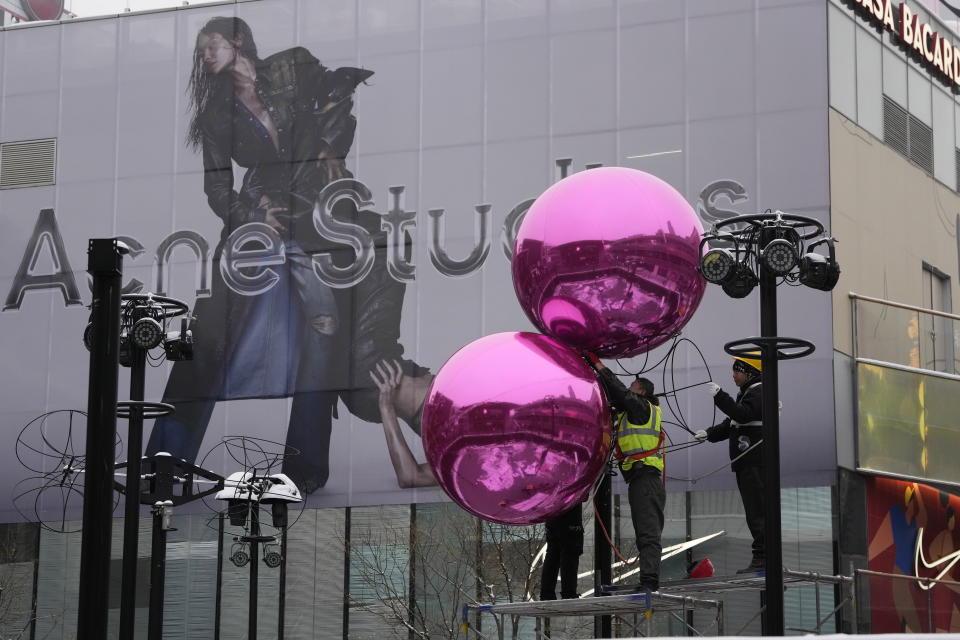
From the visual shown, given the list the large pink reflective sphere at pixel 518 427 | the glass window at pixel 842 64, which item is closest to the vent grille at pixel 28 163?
the glass window at pixel 842 64

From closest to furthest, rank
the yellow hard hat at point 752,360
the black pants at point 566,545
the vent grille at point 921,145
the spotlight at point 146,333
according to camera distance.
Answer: the black pants at point 566,545, the yellow hard hat at point 752,360, the spotlight at point 146,333, the vent grille at point 921,145

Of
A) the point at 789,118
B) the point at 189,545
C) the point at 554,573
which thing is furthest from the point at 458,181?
the point at 554,573

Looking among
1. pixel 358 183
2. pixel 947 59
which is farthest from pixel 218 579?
pixel 947 59

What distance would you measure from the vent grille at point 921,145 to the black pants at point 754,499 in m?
19.4

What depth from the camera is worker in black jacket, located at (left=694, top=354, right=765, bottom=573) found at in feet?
47.5

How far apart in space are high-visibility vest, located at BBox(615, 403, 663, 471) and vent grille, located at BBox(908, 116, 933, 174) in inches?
839

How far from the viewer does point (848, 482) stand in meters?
30.0

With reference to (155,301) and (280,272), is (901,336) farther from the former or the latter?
(155,301)

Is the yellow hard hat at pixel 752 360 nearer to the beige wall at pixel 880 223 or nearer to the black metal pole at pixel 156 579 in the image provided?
the black metal pole at pixel 156 579

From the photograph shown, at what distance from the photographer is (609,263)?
11.4 meters

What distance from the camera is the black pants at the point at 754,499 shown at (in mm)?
14617

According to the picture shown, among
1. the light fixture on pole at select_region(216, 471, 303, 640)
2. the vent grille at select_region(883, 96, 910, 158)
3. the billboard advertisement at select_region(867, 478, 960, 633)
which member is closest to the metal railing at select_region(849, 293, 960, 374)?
the billboard advertisement at select_region(867, 478, 960, 633)

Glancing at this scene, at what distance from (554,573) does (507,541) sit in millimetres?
17809

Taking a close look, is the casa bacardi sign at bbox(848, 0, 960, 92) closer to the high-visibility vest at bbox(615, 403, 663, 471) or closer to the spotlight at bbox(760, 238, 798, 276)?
the spotlight at bbox(760, 238, 798, 276)
